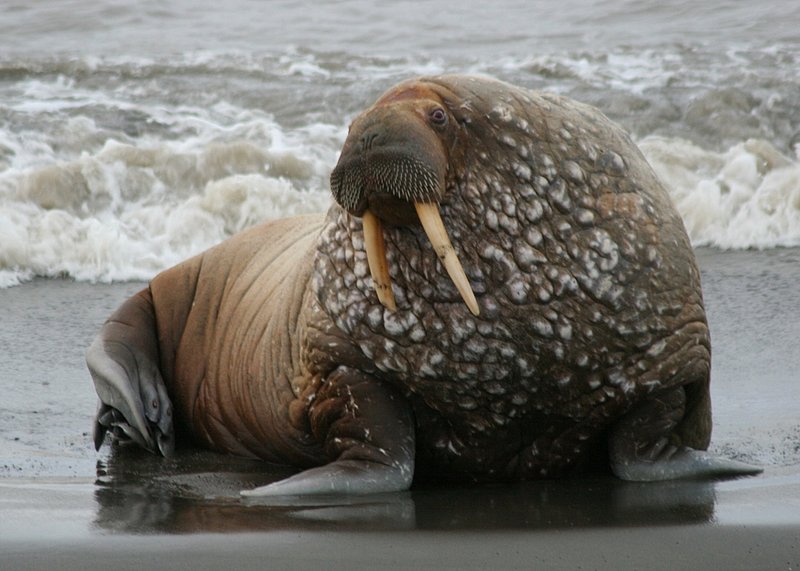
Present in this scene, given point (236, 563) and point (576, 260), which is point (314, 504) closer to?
point (236, 563)

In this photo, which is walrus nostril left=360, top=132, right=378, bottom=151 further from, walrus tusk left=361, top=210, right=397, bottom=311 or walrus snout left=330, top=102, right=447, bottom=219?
walrus tusk left=361, top=210, right=397, bottom=311

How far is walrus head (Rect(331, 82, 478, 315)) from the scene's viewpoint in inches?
158

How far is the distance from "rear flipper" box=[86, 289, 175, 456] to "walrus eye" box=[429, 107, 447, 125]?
6.34 ft

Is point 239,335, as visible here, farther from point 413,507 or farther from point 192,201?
point 192,201

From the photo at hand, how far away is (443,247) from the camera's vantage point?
4.07 metres

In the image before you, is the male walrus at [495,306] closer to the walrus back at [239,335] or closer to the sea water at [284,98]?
the walrus back at [239,335]

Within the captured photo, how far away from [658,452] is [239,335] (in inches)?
71.6

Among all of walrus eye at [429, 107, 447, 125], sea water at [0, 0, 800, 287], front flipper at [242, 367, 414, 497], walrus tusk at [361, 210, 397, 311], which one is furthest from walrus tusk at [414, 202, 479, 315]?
sea water at [0, 0, 800, 287]

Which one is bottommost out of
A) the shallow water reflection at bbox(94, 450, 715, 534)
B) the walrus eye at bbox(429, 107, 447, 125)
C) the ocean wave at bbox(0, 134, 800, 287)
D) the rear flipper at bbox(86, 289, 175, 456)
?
the ocean wave at bbox(0, 134, 800, 287)

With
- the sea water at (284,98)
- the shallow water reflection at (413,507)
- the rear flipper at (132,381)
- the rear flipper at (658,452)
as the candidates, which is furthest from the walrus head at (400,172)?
the sea water at (284,98)

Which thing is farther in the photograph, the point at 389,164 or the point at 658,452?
the point at 658,452

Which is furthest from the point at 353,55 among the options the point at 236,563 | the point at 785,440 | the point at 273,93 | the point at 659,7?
the point at 236,563

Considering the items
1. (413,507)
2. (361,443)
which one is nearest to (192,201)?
(361,443)

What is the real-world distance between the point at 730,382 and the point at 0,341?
11.5 feet
